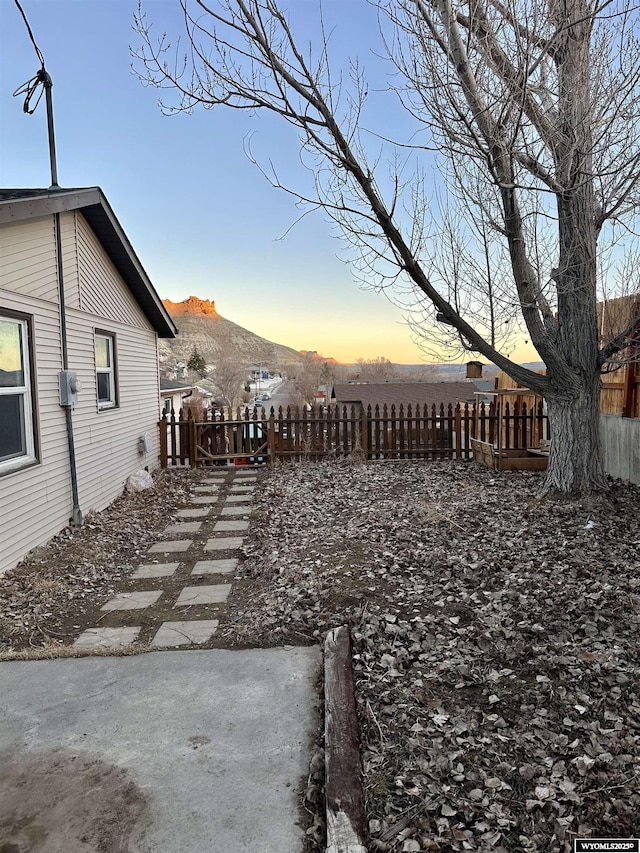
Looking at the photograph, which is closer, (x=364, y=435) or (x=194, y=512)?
(x=194, y=512)

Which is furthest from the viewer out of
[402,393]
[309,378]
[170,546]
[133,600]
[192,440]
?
[309,378]

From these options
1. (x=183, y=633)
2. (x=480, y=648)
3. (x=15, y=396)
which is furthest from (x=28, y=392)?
(x=480, y=648)

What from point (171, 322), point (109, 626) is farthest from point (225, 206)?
point (109, 626)

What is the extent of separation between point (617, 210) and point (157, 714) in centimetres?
630

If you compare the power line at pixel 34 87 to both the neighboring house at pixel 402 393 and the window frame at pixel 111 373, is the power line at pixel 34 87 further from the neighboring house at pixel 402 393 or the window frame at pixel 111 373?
the neighboring house at pixel 402 393

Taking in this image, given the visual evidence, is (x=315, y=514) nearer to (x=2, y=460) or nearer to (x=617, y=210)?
(x=2, y=460)

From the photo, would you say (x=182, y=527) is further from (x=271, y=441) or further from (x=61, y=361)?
(x=271, y=441)

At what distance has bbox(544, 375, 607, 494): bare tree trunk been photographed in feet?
20.9

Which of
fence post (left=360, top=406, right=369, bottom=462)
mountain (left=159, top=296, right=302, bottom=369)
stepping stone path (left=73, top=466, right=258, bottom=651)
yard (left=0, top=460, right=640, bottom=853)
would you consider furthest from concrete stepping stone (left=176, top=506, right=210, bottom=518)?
mountain (left=159, top=296, right=302, bottom=369)

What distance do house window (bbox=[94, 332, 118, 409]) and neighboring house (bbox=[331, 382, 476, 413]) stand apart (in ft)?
62.8

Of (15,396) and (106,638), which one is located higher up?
(15,396)

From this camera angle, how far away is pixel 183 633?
3.55m

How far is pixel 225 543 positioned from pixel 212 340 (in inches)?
3387

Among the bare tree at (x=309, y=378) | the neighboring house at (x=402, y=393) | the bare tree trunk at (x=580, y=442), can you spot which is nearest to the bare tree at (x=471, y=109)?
the bare tree trunk at (x=580, y=442)
